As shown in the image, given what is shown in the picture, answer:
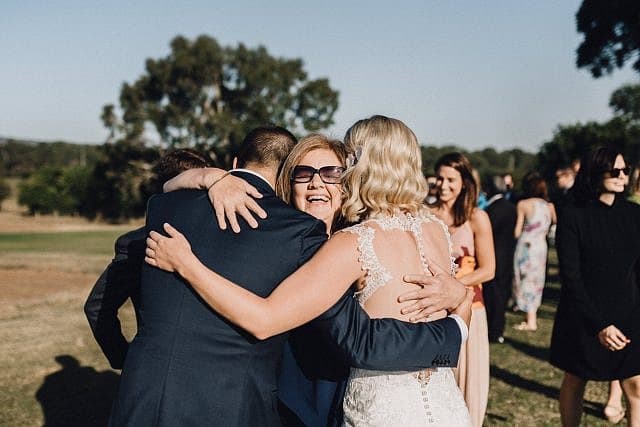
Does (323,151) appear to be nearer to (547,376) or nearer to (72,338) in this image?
(547,376)

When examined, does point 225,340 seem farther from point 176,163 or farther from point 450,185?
point 450,185

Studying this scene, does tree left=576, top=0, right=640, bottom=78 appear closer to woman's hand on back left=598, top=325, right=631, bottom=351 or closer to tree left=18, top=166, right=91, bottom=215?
woman's hand on back left=598, top=325, right=631, bottom=351

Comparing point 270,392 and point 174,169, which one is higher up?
point 174,169

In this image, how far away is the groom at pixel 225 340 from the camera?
2172mm

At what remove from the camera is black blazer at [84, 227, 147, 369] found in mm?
2826

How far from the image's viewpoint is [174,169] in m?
3.55

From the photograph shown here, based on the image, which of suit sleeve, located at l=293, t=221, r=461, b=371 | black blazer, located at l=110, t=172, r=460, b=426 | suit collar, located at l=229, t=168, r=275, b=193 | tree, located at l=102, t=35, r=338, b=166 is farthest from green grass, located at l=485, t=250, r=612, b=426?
tree, located at l=102, t=35, r=338, b=166

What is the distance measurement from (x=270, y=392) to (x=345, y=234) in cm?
65

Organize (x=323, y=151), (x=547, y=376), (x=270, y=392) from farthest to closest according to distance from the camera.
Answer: (x=547, y=376), (x=323, y=151), (x=270, y=392)

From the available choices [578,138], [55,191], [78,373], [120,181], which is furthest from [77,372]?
[578,138]

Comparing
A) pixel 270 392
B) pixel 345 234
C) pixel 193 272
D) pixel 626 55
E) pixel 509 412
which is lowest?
pixel 509 412

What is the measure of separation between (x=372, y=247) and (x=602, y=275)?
8.27 ft

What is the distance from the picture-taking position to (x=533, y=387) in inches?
266

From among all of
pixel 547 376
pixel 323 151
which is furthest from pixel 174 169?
pixel 547 376
